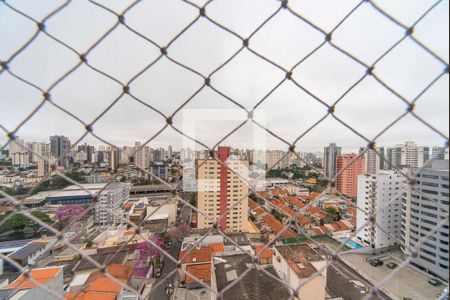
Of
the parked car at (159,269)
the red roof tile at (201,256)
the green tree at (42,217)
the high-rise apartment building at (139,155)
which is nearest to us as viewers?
the high-rise apartment building at (139,155)

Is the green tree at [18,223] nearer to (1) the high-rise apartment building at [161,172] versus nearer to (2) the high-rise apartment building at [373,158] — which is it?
(1) the high-rise apartment building at [161,172]

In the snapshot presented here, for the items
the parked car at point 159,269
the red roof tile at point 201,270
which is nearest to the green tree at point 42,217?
the red roof tile at point 201,270

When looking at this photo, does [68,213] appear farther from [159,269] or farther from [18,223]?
[18,223]

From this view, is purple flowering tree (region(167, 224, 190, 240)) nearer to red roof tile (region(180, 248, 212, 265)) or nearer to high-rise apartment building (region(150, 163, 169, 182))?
red roof tile (region(180, 248, 212, 265))

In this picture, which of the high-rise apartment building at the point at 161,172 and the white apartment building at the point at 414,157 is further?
the high-rise apartment building at the point at 161,172

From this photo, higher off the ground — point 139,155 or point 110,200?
point 139,155

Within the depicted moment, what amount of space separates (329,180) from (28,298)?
124 inches

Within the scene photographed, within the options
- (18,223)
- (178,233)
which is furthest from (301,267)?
(18,223)

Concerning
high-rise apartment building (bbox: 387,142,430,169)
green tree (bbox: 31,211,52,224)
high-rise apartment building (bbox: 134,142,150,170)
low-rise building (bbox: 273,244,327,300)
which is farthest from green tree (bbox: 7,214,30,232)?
high-rise apartment building (bbox: 387,142,430,169)

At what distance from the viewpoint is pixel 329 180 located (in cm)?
57

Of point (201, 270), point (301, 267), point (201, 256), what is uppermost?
point (301, 267)

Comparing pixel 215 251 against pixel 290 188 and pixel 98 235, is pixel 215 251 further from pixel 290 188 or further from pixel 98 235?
pixel 290 188

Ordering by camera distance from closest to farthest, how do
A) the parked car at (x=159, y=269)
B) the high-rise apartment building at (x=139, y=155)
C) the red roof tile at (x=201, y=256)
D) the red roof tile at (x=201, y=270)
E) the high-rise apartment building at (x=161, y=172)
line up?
the high-rise apartment building at (x=139, y=155)
the high-rise apartment building at (x=161, y=172)
the red roof tile at (x=201, y=270)
the red roof tile at (x=201, y=256)
the parked car at (x=159, y=269)

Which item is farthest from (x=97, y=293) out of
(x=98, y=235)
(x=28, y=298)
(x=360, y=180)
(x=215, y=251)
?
(x=360, y=180)
